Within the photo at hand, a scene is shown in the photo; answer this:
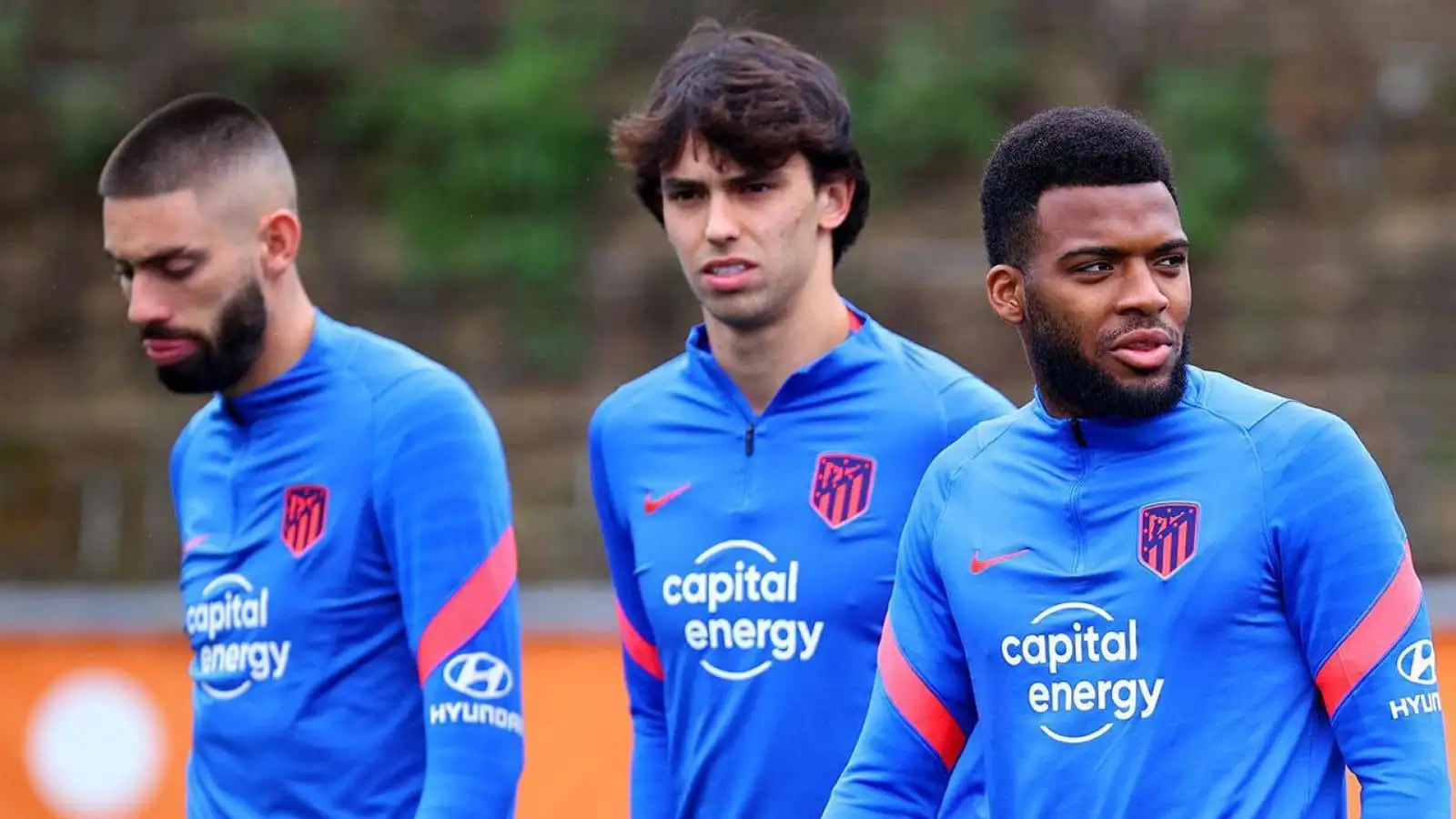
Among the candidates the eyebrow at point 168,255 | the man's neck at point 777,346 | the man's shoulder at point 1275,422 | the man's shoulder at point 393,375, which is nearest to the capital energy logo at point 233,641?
the man's shoulder at point 393,375

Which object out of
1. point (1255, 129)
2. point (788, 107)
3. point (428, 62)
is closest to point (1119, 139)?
point (788, 107)

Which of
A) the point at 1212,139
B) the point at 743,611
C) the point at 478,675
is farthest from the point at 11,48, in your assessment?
the point at 743,611

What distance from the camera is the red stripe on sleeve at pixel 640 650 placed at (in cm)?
452

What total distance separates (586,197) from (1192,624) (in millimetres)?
Answer: 9822

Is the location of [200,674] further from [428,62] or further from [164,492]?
[428,62]

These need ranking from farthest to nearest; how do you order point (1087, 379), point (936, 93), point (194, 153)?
point (936, 93)
point (194, 153)
point (1087, 379)

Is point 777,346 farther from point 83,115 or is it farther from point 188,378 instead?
point 83,115

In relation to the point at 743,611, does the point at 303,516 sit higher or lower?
higher

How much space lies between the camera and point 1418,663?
3104mm

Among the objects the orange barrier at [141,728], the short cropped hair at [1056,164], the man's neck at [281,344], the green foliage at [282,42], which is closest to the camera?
the short cropped hair at [1056,164]

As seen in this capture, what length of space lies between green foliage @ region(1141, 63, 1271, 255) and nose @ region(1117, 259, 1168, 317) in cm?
869

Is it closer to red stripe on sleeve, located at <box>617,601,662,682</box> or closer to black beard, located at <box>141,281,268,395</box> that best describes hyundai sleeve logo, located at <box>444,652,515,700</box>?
red stripe on sleeve, located at <box>617,601,662,682</box>

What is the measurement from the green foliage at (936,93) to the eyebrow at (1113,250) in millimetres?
9025

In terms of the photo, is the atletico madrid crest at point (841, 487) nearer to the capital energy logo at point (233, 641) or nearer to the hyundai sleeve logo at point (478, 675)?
the hyundai sleeve logo at point (478, 675)
